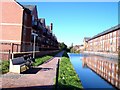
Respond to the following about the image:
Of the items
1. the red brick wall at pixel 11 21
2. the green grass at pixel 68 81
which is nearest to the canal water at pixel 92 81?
the green grass at pixel 68 81

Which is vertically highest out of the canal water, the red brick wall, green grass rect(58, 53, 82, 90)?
the red brick wall

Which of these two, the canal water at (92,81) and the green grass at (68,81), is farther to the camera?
the canal water at (92,81)

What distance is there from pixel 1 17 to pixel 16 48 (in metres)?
6.93

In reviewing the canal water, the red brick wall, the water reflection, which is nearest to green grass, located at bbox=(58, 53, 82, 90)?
the canal water

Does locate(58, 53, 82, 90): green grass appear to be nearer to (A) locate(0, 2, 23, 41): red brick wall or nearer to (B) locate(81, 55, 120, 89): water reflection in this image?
(B) locate(81, 55, 120, 89): water reflection

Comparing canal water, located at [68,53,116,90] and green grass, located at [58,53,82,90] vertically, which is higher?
green grass, located at [58,53,82,90]

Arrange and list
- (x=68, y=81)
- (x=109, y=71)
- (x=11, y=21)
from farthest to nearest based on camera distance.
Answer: (x=11, y=21)
(x=109, y=71)
(x=68, y=81)

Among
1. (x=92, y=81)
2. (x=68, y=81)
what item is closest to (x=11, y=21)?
(x=92, y=81)

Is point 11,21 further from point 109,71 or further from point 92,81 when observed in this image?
point 92,81

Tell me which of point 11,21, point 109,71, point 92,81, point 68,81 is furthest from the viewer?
point 11,21

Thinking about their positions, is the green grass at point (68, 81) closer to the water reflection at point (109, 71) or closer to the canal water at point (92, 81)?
the canal water at point (92, 81)

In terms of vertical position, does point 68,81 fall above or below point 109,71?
above

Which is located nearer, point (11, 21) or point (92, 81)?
point (92, 81)

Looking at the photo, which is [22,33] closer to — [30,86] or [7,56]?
[7,56]
